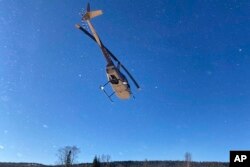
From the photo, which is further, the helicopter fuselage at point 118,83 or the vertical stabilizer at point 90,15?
the helicopter fuselage at point 118,83

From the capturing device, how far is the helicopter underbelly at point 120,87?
30.5m

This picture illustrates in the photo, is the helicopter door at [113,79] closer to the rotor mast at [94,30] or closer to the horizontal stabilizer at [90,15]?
the rotor mast at [94,30]

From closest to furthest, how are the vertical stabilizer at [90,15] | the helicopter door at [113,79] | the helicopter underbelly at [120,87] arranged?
the vertical stabilizer at [90,15] < the helicopter underbelly at [120,87] < the helicopter door at [113,79]

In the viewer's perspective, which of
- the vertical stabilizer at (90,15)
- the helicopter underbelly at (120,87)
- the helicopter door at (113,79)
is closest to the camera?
the vertical stabilizer at (90,15)

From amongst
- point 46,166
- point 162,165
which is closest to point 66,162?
point 46,166

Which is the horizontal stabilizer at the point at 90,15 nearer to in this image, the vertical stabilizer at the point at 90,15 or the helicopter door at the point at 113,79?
the vertical stabilizer at the point at 90,15

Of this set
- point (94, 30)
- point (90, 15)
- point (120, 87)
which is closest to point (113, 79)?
point (120, 87)

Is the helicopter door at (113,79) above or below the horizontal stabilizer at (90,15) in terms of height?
below

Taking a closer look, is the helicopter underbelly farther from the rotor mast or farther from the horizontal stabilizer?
the horizontal stabilizer

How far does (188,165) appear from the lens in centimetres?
17688

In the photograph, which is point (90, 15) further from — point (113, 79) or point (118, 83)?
point (118, 83)

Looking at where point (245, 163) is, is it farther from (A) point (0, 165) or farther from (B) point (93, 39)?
(A) point (0, 165)

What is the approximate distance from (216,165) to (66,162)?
3143 inches

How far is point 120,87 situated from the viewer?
100 feet
